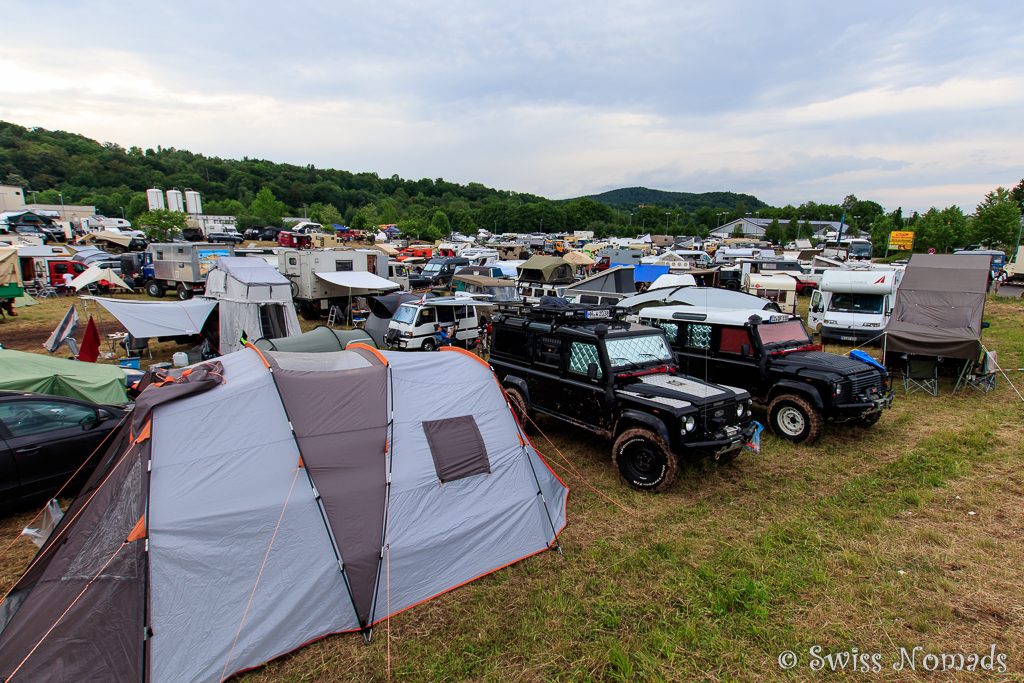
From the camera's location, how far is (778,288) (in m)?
23.0

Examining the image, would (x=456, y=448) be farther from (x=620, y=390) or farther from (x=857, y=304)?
(x=857, y=304)

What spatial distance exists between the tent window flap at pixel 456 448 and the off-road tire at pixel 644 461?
2.23 meters

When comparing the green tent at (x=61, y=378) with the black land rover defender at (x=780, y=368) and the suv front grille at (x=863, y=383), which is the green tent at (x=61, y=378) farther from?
the suv front grille at (x=863, y=383)

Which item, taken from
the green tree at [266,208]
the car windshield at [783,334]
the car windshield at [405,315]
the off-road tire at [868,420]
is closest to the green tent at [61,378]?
the car windshield at [405,315]

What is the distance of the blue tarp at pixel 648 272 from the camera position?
28703 millimetres

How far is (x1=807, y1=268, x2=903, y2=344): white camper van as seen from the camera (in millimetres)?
15039

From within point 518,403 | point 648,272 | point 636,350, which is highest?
point 648,272

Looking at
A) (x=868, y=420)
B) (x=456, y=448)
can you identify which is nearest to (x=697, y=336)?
(x=868, y=420)

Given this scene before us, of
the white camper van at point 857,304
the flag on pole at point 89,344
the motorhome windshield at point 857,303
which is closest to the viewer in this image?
the flag on pole at point 89,344

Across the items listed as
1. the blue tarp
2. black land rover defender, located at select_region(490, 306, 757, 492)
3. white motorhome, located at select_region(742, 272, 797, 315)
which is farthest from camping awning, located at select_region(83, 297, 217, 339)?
white motorhome, located at select_region(742, 272, 797, 315)

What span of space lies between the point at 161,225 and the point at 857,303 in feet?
170

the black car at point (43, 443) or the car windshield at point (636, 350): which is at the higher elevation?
the car windshield at point (636, 350)

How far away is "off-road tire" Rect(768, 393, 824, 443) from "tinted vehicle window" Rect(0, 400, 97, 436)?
1047cm

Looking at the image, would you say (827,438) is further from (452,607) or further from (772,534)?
(452,607)
